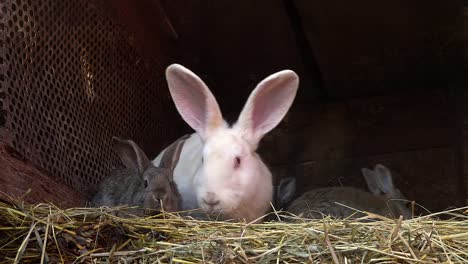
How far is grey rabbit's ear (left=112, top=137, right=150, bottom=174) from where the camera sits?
3707 millimetres

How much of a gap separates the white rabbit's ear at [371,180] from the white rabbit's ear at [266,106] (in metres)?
1.25

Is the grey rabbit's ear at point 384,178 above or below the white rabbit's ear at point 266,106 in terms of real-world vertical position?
below

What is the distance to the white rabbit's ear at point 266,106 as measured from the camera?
367cm

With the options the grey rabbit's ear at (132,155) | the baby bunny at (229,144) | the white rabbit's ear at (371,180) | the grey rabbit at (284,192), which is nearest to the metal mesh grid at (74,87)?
the grey rabbit's ear at (132,155)

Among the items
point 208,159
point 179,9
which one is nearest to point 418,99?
point 179,9

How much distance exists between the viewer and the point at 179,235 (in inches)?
110

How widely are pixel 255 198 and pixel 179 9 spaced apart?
1503mm

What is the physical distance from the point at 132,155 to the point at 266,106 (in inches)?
28.6

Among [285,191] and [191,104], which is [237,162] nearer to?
[191,104]

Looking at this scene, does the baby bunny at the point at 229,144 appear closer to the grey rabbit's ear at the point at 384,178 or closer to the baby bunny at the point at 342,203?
the baby bunny at the point at 342,203

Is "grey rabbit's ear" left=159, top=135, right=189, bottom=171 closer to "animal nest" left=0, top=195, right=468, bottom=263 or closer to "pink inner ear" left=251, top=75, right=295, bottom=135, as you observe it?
"pink inner ear" left=251, top=75, right=295, bottom=135

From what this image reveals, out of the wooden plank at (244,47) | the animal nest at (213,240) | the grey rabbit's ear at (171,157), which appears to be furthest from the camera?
the wooden plank at (244,47)

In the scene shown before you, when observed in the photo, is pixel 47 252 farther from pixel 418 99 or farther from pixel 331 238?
pixel 418 99

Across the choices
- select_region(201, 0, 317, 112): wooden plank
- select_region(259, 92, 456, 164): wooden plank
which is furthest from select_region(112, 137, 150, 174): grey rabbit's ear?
select_region(259, 92, 456, 164): wooden plank
